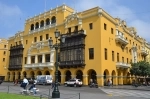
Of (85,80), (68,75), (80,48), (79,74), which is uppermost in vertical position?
(80,48)

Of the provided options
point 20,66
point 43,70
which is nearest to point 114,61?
point 43,70

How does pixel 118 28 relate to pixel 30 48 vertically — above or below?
above

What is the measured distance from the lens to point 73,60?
40281 millimetres

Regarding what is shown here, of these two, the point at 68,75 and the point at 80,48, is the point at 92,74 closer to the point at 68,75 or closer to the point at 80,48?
the point at 80,48

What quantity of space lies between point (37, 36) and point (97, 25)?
1942 cm

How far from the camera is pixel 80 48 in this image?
1560 inches

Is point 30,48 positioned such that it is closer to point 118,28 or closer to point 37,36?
point 37,36

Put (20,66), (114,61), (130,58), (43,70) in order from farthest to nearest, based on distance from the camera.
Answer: (20,66) < (130,58) < (43,70) < (114,61)

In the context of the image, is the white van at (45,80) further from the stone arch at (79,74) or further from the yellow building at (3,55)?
the yellow building at (3,55)

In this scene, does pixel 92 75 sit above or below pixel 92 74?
below

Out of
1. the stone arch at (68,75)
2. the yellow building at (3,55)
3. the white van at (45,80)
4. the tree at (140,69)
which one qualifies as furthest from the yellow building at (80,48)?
the yellow building at (3,55)

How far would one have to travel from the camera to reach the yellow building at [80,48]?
3812cm

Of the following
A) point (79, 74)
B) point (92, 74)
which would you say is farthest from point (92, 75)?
point (79, 74)

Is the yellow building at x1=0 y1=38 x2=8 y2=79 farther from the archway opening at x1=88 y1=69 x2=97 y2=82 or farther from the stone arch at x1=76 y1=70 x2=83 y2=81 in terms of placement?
the archway opening at x1=88 y1=69 x2=97 y2=82
